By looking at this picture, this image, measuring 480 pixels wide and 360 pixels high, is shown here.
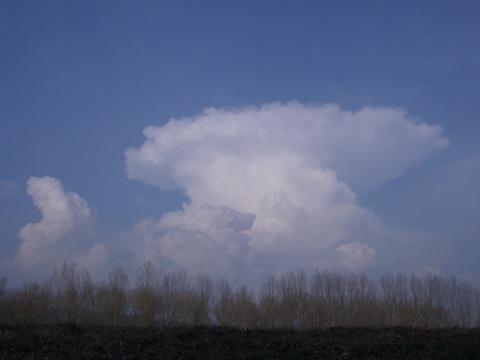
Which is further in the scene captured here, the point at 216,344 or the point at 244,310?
the point at 244,310

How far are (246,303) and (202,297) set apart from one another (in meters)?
3.46

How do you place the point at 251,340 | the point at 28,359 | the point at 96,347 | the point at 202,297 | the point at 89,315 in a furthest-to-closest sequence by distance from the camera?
1. the point at 202,297
2. the point at 89,315
3. the point at 251,340
4. the point at 96,347
5. the point at 28,359

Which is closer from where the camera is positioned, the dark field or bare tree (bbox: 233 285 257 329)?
the dark field

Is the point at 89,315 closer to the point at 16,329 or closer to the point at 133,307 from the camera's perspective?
the point at 133,307

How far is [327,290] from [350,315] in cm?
279

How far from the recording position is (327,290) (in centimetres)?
3984

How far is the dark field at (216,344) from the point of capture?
14711mm

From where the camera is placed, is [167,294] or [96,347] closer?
[96,347]

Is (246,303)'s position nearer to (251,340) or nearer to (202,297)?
(202,297)

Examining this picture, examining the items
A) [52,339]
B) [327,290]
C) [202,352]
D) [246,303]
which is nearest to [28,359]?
[52,339]

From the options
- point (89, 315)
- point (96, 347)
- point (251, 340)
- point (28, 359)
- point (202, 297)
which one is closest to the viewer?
point (28, 359)

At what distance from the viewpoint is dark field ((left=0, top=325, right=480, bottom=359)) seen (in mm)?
14711

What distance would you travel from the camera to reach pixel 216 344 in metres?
15.8

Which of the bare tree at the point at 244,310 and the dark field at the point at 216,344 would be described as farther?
the bare tree at the point at 244,310
